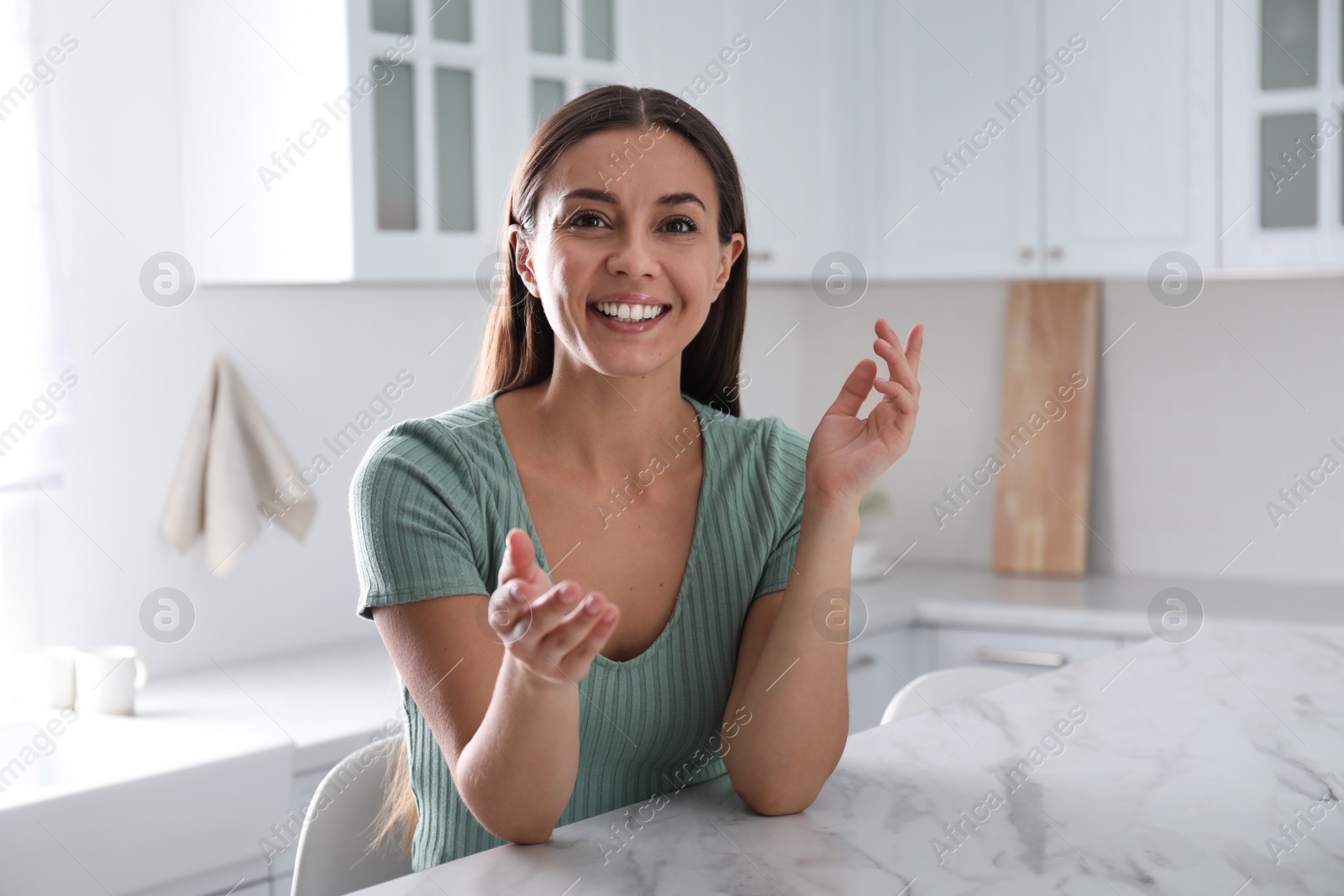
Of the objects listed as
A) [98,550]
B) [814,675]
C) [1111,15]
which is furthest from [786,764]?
[1111,15]

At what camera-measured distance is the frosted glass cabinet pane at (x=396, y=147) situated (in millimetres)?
2082

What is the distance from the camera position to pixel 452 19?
2156 mm

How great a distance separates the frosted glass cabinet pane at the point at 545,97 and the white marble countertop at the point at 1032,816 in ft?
4.76

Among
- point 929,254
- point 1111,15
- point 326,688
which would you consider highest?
point 1111,15

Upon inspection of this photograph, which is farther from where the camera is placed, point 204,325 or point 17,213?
point 204,325

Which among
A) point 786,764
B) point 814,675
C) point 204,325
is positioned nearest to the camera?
point 786,764

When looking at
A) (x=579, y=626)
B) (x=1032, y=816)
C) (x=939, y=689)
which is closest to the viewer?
(x=579, y=626)

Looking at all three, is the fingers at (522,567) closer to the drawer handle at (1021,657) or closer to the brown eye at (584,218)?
the brown eye at (584,218)

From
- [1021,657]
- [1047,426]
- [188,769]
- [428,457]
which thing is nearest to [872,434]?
[428,457]

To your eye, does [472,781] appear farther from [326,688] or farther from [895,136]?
[895,136]

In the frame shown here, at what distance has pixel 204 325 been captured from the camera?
223cm

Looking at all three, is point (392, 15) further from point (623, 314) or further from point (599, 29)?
point (623, 314)

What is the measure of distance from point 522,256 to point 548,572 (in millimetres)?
319

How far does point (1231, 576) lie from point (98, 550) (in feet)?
8.04
